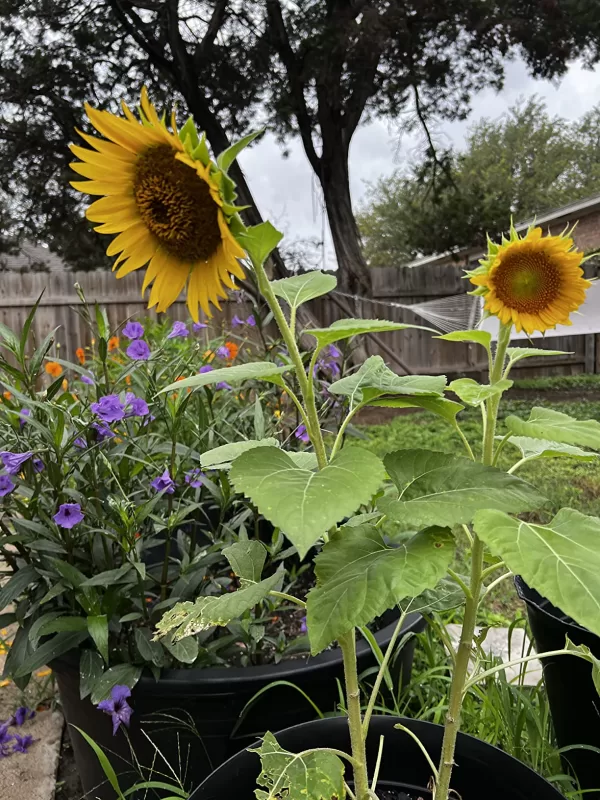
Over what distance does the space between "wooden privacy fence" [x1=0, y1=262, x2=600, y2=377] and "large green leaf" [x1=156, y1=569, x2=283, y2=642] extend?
455cm

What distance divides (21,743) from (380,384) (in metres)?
1.46

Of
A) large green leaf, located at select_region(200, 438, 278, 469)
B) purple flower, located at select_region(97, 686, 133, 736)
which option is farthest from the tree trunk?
large green leaf, located at select_region(200, 438, 278, 469)

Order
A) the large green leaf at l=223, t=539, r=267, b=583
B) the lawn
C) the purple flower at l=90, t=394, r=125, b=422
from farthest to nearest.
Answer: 1. the lawn
2. the purple flower at l=90, t=394, r=125, b=422
3. the large green leaf at l=223, t=539, r=267, b=583

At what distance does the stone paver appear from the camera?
1.72 m

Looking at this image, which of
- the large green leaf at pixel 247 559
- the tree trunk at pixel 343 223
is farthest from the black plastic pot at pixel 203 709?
the tree trunk at pixel 343 223

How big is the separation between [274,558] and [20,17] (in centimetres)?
702

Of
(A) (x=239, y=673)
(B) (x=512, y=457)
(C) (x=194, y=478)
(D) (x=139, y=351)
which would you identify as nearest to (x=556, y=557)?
(A) (x=239, y=673)

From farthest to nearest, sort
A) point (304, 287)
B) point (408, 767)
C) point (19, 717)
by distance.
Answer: point (19, 717) < point (408, 767) < point (304, 287)

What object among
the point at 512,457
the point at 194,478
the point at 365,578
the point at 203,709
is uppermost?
the point at 365,578

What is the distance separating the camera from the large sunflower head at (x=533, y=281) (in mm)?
688

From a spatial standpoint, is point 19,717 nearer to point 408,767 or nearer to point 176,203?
point 408,767

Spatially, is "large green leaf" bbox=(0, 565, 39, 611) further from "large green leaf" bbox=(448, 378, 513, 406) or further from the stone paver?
the stone paver

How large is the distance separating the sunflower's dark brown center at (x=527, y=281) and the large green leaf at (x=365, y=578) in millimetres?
292

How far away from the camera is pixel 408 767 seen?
936mm
